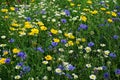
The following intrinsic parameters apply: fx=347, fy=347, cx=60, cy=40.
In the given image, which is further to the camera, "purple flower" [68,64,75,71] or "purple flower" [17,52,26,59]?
"purple flower" [17,52,26,59]

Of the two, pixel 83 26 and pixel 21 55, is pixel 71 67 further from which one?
pixel 83 26

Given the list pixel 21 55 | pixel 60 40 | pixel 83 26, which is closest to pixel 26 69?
pixel 21 55

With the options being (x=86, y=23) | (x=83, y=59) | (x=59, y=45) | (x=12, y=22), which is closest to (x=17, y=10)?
(x=12, y=22)

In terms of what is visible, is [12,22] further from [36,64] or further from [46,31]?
[36,64]

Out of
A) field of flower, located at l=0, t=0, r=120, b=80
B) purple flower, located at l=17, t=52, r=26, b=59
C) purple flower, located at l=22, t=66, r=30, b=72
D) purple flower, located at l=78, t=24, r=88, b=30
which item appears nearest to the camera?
purple flower, located at l=22, t=66, r=30, b=72

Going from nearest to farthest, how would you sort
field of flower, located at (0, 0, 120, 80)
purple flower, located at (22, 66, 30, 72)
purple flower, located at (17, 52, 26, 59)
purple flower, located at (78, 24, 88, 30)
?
purple flower, located at (22, 66, 30, 72) < field of flower, located at (0, 0, 120, 80) < purple flower, located at (17, 52, 26, 59) < purple flower, located at (78, 24, 88, 30)

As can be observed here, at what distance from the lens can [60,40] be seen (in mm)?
4113

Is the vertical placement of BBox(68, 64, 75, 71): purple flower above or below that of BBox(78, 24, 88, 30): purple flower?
above

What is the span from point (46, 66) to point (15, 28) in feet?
3.45

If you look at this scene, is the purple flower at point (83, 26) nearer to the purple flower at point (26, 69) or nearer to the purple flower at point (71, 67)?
the purple flower at point (71, 67)

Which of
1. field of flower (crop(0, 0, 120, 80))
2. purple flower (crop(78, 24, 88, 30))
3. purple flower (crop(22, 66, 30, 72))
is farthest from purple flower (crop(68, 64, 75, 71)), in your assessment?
purple flower (crop(78, 24, 88, 30))

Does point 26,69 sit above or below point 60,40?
above

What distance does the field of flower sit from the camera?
11.5 ft

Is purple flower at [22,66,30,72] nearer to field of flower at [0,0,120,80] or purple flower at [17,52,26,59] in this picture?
field of flower at [0,0,120,80]
